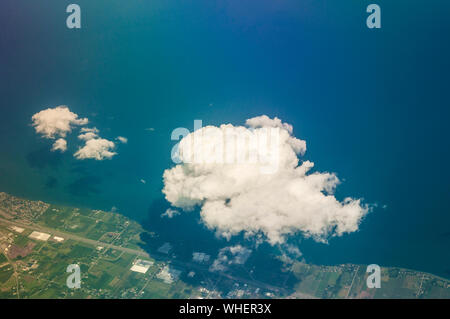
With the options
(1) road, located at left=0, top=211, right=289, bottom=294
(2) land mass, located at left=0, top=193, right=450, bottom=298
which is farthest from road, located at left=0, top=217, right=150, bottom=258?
(2) land mass, located at left=0, top=193, right=450, bottom=298

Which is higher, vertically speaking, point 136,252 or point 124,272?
point 136,252

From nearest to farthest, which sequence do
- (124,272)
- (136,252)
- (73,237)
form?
(124,272), (136,252), (73,237)

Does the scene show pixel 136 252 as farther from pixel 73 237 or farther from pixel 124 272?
pixel 73 237

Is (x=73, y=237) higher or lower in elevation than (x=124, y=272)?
higher

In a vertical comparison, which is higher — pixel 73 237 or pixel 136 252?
pixel 73 237

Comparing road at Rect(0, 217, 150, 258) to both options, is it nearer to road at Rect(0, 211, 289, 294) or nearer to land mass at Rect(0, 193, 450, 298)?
road at Rect(0, 211, 289, 294)

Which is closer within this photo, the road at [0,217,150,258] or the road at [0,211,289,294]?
the road at [0,211,289,294]

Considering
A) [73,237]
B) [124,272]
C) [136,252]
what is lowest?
[124,272]

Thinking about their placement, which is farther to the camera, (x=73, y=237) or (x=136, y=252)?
(x=73, y=237)

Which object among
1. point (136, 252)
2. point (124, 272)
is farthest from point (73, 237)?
point (124, 272)

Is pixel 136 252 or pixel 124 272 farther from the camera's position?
pixel 136 252

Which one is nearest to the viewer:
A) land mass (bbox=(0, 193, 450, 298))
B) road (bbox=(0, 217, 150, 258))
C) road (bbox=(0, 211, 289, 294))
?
land mass (bbox=(0, 193, 450, 298))

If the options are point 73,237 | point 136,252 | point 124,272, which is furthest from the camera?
point 73,237
